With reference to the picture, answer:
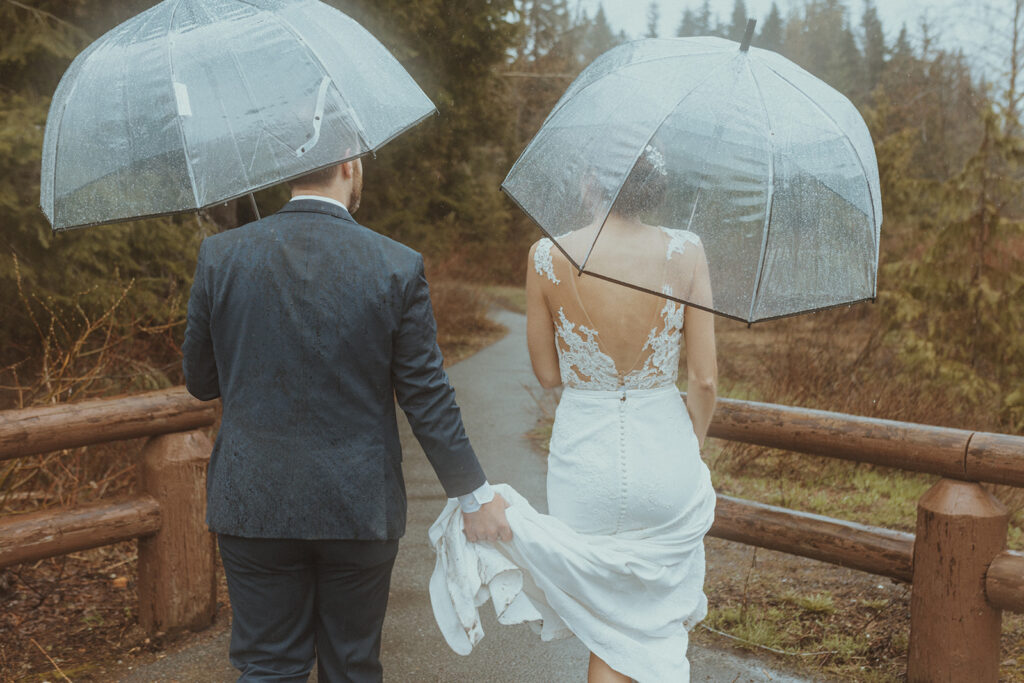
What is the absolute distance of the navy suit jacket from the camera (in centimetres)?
231

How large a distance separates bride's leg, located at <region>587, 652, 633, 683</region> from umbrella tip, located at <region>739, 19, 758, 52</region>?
1.89 metres

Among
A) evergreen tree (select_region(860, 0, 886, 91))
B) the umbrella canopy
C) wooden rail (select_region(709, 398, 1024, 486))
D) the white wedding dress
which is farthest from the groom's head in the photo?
evergreen tree (select_region(860, 0, 886, 91))

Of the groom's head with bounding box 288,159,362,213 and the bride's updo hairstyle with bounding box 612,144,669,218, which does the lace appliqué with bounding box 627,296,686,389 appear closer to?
the bride's updo hairstyle with bounding box 612,144,669,218

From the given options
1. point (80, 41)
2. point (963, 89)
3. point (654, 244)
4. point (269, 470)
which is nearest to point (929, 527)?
point (654, 244)

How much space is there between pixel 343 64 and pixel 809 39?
31973 millimetres

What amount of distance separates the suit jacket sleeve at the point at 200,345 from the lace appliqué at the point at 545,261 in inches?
38.8

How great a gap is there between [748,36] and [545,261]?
0.85 meters

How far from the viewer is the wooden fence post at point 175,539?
12.9ft

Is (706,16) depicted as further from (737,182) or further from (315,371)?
(315,371)

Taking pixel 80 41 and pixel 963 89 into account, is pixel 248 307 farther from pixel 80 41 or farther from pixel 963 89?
pixel 963 89

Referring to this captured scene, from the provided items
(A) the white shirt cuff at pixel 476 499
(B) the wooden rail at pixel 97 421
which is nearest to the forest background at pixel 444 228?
(B) the wooden rail at pixel 97 421

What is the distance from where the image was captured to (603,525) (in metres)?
2.90

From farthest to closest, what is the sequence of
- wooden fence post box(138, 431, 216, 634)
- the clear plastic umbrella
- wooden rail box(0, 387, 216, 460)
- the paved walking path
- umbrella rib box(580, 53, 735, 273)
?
1. wooden fence post box(138, 431, 216, 634)
2. the paved walking path
3. wooden rail box(0, 387, 216, 460)
4. umbrella rib box(580, 53, 735, 273)
5. the clear plastic umbrella

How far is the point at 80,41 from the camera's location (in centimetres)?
640
